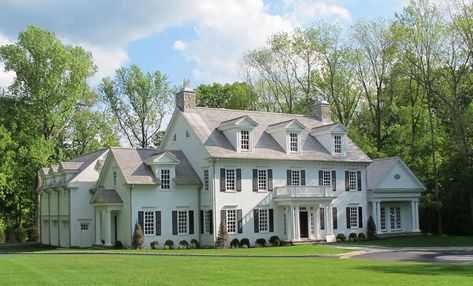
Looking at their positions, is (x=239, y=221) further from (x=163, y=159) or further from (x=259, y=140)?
(x=163, y=159)

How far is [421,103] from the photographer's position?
5600cm

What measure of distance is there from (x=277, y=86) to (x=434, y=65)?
19723mm

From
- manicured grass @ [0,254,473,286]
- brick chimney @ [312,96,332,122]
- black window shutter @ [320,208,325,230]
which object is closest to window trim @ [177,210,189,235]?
black window shutter @ [320,208,325,230]

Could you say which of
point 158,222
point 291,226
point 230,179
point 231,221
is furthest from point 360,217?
point 158,222

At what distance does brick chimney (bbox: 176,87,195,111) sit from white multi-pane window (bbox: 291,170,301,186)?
328 inches

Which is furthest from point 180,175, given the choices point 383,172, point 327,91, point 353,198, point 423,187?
point 327,91

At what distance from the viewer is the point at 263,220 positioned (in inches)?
1597

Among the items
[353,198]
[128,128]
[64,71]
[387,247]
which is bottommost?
[387,247]

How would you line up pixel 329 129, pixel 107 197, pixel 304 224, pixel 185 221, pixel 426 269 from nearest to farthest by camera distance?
pixel 426 269, pixel 107 197, pixel 185 221, pixel 304 224, pixel 329 129

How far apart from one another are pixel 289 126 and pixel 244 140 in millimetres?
3626

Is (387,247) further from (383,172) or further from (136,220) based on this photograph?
(136,220)

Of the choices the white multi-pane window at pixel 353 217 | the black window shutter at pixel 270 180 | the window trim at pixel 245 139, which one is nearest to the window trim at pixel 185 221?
the window trim at pixel 245 139

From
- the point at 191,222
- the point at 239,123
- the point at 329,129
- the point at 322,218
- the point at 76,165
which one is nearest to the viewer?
the point at 191,222

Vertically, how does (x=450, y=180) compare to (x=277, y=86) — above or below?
below
